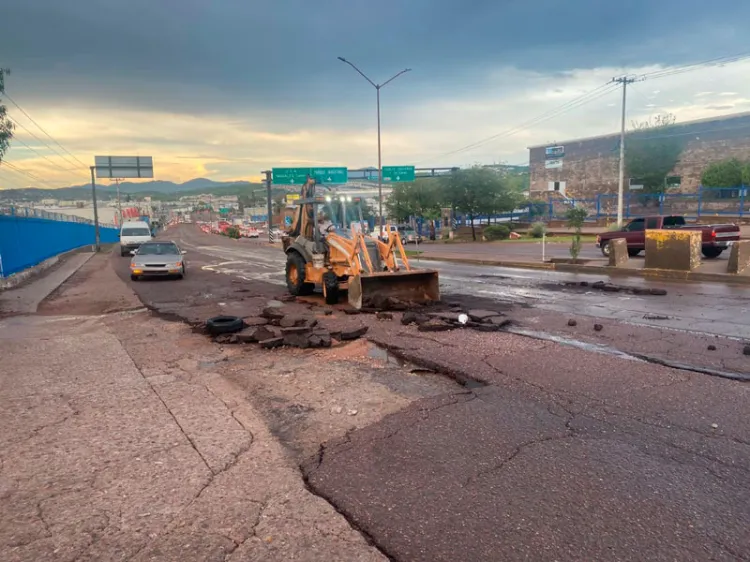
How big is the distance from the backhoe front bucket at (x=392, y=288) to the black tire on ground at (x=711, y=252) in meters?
14.0

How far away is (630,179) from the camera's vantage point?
53562mm

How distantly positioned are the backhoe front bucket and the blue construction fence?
1270 cm

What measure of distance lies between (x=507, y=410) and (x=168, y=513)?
10.6ft

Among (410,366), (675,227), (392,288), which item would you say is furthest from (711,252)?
(410,366)

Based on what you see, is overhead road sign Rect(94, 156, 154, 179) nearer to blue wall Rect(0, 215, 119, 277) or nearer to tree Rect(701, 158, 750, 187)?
blue wall Rect(0, 215, 119, 277)

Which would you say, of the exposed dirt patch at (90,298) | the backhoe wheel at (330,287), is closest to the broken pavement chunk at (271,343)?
the backhoe wheel at (330,287)

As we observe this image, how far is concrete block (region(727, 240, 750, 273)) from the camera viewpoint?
16.1 meters

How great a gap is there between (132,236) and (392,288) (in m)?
30.1

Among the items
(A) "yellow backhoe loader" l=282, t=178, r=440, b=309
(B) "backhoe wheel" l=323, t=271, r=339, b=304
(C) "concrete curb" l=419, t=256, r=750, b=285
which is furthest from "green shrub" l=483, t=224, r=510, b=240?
(B) "backhoe wheel" l=323, t=271, r=339, b=304

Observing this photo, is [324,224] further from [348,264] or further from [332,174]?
[332,174]

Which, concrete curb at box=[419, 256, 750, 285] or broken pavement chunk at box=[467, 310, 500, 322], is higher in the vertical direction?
broken pavement chunk at box=[467, 310, 500, 322]

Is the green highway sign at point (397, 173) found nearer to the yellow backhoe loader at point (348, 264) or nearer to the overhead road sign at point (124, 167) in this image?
the overhead road sign at point (124, 167)

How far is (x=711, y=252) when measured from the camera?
20844 mm

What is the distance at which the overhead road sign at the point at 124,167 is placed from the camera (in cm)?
5210
